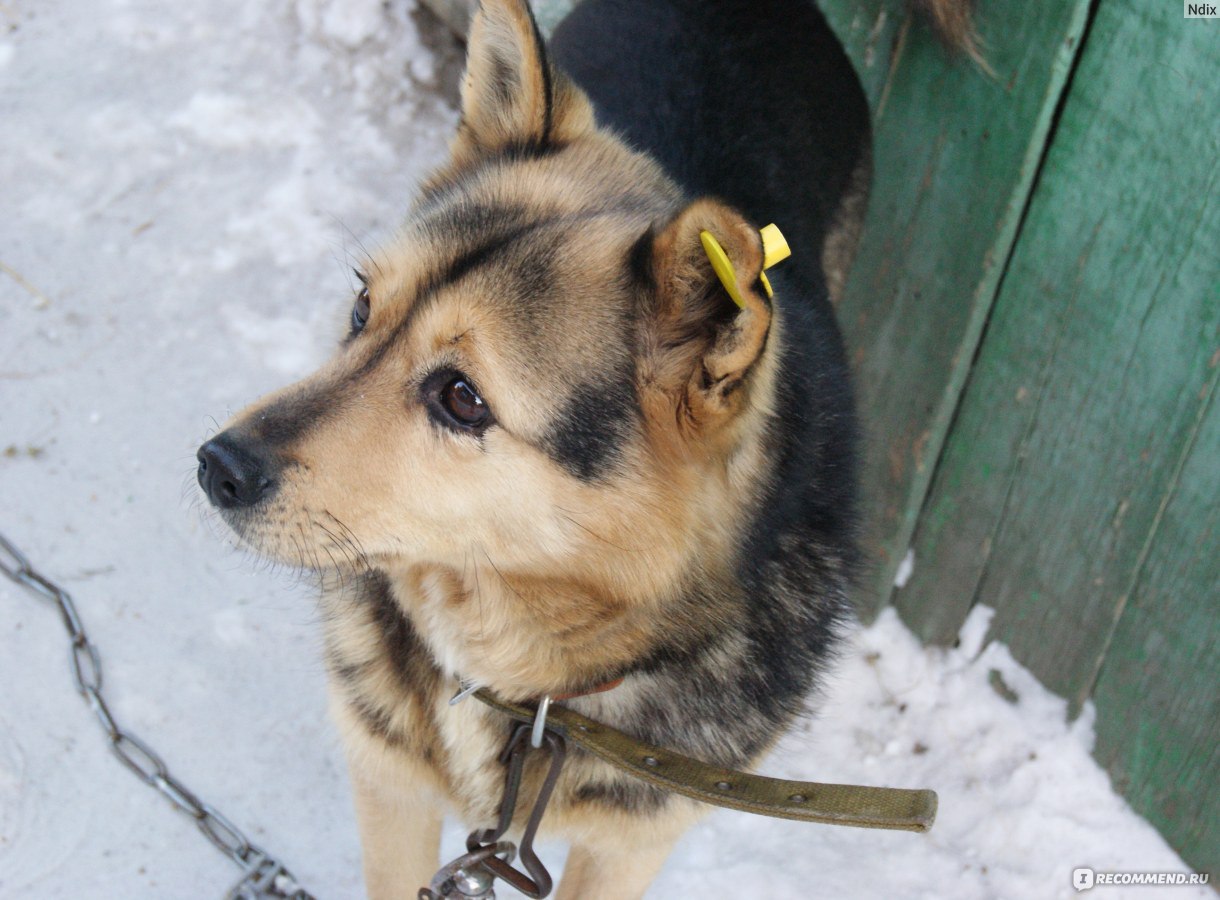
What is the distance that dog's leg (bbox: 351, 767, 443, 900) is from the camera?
2506mm

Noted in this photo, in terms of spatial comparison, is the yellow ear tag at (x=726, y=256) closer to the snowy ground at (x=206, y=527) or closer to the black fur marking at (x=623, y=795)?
the black fur marking at (x=623, y=795)

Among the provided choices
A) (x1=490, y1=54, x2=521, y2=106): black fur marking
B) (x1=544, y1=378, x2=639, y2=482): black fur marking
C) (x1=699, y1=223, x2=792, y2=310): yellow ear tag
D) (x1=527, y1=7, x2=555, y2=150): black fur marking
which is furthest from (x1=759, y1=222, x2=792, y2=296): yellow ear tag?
(x1=490, y1=54, x2=521, y2=106): black fur marking

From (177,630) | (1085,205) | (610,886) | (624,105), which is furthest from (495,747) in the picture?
(1085,205)

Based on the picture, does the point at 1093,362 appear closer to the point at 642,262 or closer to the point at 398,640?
the point at 642,262

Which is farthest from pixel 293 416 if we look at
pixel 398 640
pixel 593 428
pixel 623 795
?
pixel 623 795

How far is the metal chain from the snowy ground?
0.17ft

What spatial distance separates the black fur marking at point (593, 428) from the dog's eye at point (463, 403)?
13 centimetres

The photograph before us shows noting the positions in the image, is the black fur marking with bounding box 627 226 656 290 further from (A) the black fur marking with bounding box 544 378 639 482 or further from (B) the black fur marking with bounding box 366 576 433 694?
(B) the black fur marking with bounding box 366 576 433 694

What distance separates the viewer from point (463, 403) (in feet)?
6.49

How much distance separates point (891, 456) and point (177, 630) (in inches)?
95.7

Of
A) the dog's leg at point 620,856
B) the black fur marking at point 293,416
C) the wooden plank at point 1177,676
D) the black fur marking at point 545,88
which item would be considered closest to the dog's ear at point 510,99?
the black fur marking at point 545,88

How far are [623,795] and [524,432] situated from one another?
2.96 ft

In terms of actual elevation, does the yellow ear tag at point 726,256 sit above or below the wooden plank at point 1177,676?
above

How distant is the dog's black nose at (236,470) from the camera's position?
1.90m
